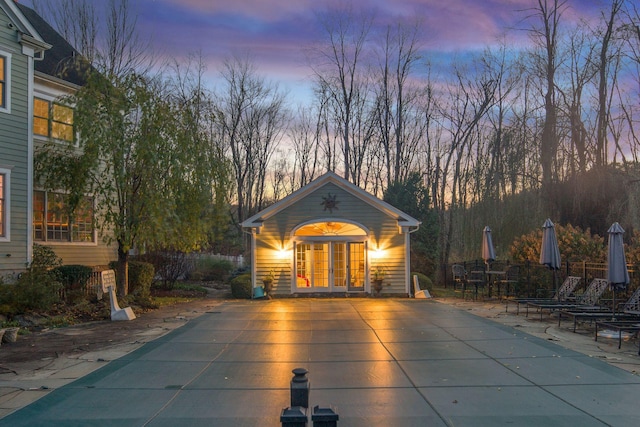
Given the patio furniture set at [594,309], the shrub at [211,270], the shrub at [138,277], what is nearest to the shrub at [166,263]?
the shrub at [211,270]

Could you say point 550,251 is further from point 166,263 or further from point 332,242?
point 166,263

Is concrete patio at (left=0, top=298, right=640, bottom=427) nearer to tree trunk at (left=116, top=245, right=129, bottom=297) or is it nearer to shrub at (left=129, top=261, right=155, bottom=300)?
tree trunk at (left=116, top=245, right=129, bottom=297)

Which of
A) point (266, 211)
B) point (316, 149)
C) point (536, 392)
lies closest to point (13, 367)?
point (536, 392)

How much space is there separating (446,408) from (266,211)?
53.3 feet

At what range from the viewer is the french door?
22.1 meters

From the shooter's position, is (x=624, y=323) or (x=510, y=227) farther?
(x=510, y=227)

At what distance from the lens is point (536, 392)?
673cm

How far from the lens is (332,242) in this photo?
22.1 meters

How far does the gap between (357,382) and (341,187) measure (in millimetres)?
15245

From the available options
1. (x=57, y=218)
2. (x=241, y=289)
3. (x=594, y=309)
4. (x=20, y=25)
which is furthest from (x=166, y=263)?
(x=594, y=309)

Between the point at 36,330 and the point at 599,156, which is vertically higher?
the point at 599,156

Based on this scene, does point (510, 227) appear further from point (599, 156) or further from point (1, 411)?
point (1, 411)

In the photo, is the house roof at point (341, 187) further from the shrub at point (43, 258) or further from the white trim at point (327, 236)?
the shrub at point (43, 258)

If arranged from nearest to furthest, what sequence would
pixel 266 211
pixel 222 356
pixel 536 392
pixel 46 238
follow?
1. pixel 536 392
2. pixel 222 356
3. pixel 46 238
4. pixel 266 211
